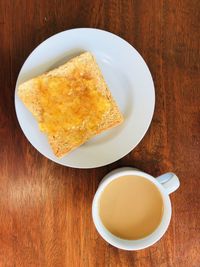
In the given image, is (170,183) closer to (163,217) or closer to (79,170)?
(163,217)

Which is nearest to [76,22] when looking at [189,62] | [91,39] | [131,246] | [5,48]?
[91,39]

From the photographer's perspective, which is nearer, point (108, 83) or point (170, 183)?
point (170, 183)

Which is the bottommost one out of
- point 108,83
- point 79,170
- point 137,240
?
point 137,240

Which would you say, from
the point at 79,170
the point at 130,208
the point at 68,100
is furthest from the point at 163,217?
the point at 68,100

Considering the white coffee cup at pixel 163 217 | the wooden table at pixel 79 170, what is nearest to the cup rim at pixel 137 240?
the white coffee cup at pixel 163 217

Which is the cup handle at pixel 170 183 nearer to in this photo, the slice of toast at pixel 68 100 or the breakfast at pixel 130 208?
the breakfast at pixel 130 208

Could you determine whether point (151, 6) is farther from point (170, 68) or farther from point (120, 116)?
point (120, 116)
